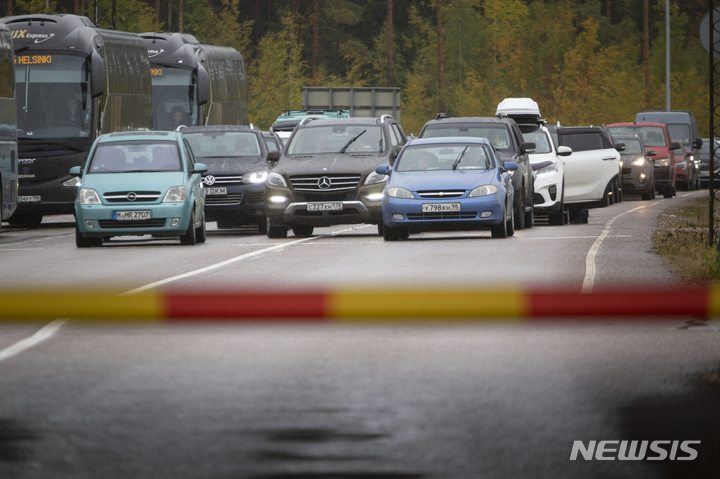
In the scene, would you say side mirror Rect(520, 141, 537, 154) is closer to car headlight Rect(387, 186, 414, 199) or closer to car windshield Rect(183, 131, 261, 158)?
car headlight Rect(387, 186, 414, 199)

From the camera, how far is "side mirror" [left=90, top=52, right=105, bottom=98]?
38406 millimetres

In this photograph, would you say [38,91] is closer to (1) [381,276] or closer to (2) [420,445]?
(1) [381,276]

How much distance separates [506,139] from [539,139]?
3.51 metres

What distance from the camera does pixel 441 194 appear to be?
2802 centimetres

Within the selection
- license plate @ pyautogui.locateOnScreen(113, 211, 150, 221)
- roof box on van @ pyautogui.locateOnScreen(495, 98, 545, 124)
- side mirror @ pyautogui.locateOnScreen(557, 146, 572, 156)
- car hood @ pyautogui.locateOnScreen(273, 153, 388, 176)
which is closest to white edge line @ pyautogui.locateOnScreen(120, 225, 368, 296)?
car hood @ pyautogui.locateOnScreen(273, 153, 388, 176)

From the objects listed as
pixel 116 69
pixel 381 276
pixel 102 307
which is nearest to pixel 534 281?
pixel 381 276

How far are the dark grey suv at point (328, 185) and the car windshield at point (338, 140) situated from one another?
0.6 inches

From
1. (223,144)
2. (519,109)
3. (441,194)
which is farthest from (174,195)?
(519,109)

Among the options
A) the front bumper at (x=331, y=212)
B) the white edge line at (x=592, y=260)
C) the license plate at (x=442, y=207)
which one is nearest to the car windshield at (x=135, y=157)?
the front bumper at (x=331, y=212)

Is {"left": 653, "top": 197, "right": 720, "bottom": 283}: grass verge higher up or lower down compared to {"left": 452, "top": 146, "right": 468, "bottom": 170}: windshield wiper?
lower down

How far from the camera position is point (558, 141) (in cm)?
3897

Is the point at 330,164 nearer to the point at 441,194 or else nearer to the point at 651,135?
the point at 441,194

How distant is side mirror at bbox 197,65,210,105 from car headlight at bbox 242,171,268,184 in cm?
1314

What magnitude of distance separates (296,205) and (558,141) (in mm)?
9963
